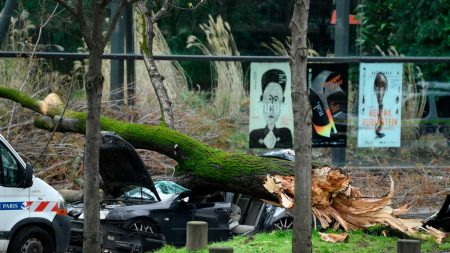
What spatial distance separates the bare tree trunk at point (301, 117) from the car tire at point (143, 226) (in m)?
4.20

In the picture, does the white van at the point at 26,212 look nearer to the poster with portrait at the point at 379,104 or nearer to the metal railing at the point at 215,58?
the metal railing at the point at 215,58

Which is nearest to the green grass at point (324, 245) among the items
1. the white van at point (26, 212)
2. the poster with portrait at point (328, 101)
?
the white van at point (26, 212)

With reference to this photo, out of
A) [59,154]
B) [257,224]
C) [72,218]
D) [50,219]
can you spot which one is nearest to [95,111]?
[50,219]

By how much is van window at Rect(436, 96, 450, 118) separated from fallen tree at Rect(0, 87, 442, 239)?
788 centimetres

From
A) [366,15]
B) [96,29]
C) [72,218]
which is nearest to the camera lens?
[96,29]

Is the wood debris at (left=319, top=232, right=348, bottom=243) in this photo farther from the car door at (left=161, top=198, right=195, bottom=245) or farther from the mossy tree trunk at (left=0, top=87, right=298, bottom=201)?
the car door at (left=161, top=198, right=195, bottom=245)

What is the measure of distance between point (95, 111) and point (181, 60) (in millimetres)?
10730

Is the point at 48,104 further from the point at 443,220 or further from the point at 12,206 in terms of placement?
the point at 443,220

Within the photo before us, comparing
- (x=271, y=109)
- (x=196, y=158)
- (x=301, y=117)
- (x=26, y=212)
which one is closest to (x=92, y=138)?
(x=301, y=117)

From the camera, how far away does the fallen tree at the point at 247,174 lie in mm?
12945

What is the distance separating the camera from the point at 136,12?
20.7 meters

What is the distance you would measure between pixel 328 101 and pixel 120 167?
23.1 feet

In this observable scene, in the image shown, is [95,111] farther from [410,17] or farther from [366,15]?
[410,17]

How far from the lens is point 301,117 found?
987 cm
